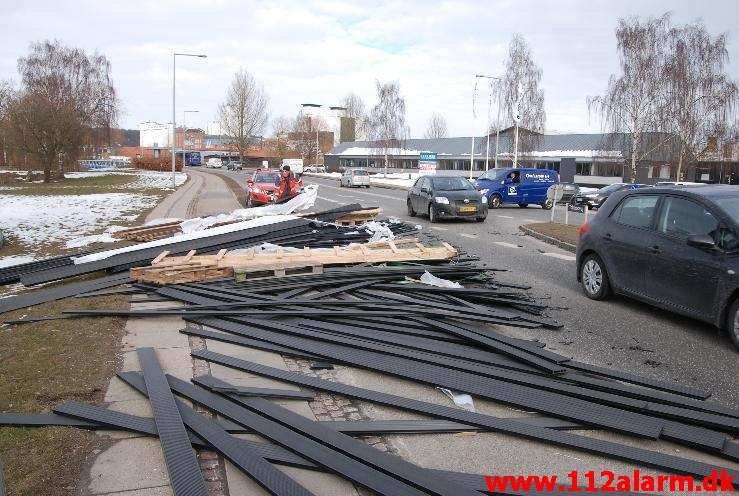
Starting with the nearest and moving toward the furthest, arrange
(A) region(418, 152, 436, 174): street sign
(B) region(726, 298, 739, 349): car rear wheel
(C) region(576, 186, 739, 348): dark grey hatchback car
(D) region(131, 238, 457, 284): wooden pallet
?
(B) region(726, 298, 739, 349): car rear wheel → (C) region(576, 186, 739, 348): dark grey hatchback car → (D) region(131, 238, 457, 284): wooden pallet → (A) region(418, 152, 436, 174): street sign

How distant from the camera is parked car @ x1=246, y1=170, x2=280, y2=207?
2450cm

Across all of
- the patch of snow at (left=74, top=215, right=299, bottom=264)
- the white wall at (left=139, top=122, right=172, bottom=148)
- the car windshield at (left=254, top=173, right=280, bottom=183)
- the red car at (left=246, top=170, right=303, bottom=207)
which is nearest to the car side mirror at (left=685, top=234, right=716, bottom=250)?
the patch of snow at (left=74, top=215, right=299, bottom=264)

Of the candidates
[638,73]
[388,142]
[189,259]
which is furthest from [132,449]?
[388,142]

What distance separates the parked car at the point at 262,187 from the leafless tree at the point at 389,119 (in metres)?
54.9

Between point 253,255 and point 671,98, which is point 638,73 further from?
point 253,255

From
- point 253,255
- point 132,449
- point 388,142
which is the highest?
point 388,142

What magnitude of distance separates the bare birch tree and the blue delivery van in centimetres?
2948

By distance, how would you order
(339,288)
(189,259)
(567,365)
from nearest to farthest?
1. (567,365)
2. (339,288)
3. (189,259)

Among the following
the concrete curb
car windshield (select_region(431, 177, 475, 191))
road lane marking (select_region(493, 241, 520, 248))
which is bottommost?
road lane marking (select_region(493, 241, 520, 248))

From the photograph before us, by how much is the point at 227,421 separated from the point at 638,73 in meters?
46.7

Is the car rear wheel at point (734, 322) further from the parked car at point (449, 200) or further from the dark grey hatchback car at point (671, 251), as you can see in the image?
the parked car at point (449, 200)

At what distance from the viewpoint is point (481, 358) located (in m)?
5.41

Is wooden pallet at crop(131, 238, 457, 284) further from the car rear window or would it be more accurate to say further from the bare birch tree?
the bare birch tree

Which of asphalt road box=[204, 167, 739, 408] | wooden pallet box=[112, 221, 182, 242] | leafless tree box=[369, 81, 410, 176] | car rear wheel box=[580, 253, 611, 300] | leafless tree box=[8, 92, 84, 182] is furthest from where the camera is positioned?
leafless tree box=[369, 81, 410, 176]
